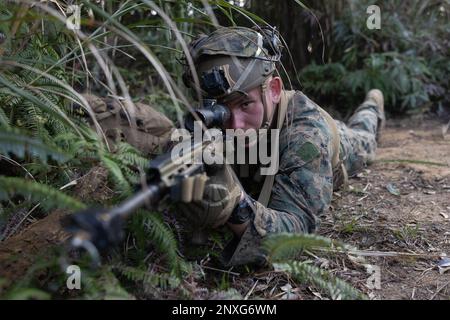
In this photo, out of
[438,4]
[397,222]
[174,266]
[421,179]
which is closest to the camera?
[174,266]

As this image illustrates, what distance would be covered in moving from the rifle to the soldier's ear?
1.57ft

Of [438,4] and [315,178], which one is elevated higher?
[438,4]

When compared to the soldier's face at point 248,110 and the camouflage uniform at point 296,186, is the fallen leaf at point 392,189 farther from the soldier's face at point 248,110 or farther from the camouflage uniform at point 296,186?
the soldier's face at point 248,110

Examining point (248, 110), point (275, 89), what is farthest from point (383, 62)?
point (248, 110)

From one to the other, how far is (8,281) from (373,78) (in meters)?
5.05

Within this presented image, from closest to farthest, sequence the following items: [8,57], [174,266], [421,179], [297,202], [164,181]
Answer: [164,181]
[174,266]
[8,57]
[297,202]
[421,179]

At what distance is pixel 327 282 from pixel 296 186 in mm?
676

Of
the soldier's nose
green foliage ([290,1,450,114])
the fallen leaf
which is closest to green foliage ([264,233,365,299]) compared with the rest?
the soldier's nose

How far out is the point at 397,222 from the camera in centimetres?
303

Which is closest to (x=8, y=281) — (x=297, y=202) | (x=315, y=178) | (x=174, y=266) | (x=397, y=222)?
(x=174, y=266)

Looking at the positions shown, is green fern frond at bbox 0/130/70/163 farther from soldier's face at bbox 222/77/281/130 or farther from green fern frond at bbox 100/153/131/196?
soldier's face at bbox 222/77/281/130

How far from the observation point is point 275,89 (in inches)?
112

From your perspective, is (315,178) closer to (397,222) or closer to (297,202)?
(297,202)

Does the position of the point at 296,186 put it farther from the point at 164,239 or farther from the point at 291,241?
the point at 164,239
